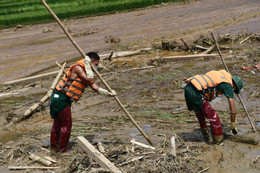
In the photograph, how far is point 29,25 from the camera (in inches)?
1053

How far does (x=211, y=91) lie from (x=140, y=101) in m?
3.21

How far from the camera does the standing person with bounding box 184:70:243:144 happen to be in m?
5.95

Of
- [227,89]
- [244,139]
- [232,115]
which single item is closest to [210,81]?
[227,89]

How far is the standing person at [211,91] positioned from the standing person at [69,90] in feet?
4.35

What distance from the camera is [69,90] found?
6164mm

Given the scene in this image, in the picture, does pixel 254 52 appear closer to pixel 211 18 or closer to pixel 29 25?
pixel 211 18

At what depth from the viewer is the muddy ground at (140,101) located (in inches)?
226

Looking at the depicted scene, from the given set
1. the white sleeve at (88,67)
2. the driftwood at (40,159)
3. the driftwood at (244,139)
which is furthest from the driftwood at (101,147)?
the driftwood at (244,139)

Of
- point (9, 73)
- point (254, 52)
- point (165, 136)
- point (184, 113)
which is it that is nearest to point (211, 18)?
point (254, 52)

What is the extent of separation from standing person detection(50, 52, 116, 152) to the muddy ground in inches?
17.4

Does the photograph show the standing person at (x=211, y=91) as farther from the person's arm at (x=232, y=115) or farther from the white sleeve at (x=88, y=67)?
the white sleeve at (x=88, y=67)

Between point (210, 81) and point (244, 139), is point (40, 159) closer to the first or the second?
point (210, 81)

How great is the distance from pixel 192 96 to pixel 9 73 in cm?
996

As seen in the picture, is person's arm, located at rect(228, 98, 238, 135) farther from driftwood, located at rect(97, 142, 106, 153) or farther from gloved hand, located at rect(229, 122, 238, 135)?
driftwood, located at rect(97, 142, 106, 153)
